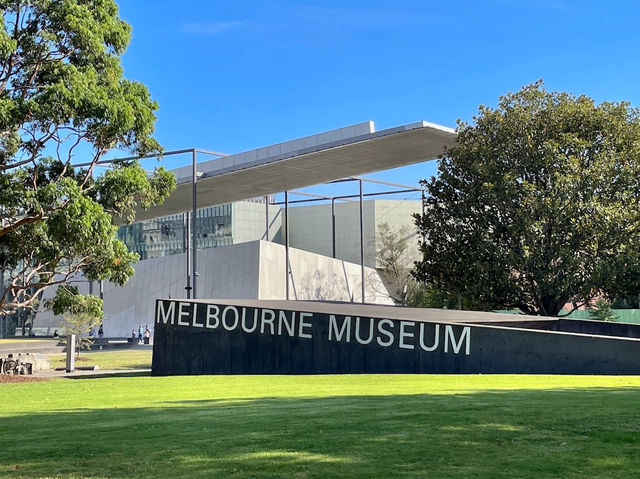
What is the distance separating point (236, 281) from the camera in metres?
61.2

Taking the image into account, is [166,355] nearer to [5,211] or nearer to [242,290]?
[5,211]

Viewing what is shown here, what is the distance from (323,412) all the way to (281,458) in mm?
2731

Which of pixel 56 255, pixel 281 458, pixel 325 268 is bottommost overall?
pixel 281 458

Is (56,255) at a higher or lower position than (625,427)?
higher

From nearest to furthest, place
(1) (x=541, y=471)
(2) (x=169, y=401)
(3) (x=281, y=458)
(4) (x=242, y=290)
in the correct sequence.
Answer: (1) (x=541, y=471), (3) (x=281, y=458), (2) (x=169, y=401), (4) (x=242, y=290)

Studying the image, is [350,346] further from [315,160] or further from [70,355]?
[315,160]

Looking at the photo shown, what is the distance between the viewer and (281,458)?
5879mm

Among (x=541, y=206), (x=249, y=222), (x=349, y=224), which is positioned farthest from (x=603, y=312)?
(x=249, y=222)

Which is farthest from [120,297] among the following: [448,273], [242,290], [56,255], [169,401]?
[169,401]

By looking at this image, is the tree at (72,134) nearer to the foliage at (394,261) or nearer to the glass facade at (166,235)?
the foliage at (394,261)

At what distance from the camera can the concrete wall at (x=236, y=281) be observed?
60.7 metres

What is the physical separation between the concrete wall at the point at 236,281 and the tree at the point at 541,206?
2954cm

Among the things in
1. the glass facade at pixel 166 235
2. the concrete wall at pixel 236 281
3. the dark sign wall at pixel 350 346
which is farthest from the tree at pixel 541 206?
the glass facade at pixel 166 235

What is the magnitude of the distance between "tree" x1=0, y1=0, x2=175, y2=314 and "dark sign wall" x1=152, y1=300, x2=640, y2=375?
2734mm
